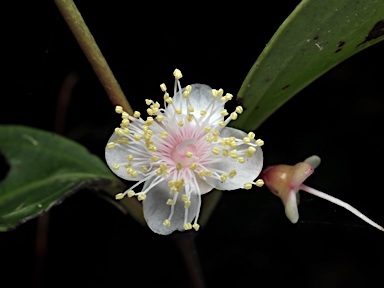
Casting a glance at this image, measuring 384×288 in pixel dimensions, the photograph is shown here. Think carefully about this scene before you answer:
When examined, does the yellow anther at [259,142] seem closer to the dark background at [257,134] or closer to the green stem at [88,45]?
the green stem at [88,45]

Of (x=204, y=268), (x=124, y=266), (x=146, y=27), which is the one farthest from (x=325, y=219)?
(x=146, y=27)

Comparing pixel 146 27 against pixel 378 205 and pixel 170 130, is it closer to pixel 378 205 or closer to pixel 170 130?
pixel 170 130

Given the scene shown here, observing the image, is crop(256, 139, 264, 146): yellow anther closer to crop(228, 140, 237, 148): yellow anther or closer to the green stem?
crop(228, 140, 237, 148): yellow anther

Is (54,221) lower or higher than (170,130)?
higher

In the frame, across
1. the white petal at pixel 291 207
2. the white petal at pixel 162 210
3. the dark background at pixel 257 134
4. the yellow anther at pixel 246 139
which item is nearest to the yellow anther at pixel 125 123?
the white petal at pixel 162 210

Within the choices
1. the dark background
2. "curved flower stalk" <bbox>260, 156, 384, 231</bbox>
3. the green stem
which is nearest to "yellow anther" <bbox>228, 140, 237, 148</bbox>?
"curved flower stalk" <bbox>260, 156, 384, 231</bbox>

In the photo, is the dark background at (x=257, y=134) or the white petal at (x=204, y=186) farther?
the dark background at (x=257, y=134)
